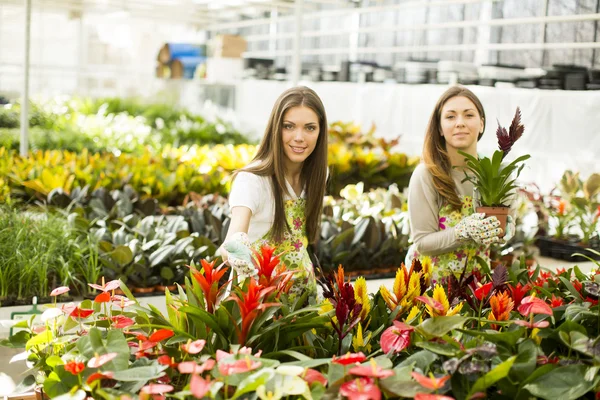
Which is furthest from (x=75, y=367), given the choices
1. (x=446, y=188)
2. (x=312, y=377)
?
(x=446, y=188)

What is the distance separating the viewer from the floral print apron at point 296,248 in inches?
110

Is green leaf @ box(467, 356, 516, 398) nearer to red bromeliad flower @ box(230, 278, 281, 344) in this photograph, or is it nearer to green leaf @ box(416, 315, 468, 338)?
green leaf @ box(416, 315, 468, 338)

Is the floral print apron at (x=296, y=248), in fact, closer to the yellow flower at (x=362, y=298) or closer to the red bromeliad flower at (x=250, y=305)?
the yellow flower at (x=362, y=298)

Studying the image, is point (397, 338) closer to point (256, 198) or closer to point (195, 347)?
point (195, 347)

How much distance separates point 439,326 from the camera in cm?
180

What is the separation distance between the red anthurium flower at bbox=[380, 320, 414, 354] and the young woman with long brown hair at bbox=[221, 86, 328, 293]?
917 mm

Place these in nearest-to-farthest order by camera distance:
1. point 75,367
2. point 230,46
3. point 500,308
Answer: point 75,367 < point 500,308 < point 230,46

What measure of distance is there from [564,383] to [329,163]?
17.4 ft

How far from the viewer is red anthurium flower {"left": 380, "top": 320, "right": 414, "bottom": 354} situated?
5.93 ft

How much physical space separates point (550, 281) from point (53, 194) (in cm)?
400

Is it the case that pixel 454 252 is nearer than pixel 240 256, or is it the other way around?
pixel 240 256

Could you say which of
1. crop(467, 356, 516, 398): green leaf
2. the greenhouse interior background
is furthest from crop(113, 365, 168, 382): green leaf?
crop(467, 356, 516, 398): green leaf

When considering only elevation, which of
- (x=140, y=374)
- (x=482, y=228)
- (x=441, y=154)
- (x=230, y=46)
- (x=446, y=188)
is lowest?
(x=140, y=374)

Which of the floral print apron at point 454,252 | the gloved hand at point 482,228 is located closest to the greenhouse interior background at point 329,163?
the gloved hand at point 482,228
